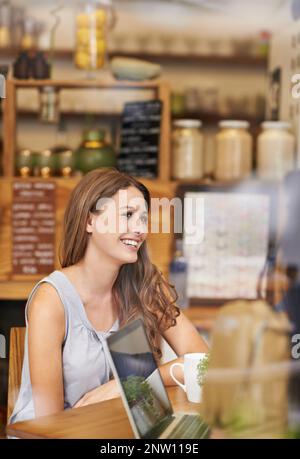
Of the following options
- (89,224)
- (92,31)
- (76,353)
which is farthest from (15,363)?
(92,31)

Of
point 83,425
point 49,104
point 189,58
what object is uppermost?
point 189,58

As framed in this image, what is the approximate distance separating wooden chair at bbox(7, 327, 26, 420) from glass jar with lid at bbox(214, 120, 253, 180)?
2.66ft

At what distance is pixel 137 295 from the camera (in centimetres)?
141

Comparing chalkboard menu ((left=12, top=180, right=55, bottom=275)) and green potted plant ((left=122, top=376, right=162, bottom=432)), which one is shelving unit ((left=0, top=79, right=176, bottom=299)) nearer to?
chalkboard menu ((left=12, top=180, right=55, bottom=275))

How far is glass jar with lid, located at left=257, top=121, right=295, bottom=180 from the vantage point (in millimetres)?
2025

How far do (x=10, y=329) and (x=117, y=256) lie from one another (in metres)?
0.28

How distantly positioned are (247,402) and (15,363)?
0.45m

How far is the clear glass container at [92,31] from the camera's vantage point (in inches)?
85.5

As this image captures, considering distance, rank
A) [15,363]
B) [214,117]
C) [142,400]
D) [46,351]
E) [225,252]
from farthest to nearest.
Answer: [214,117] < [225,252] < [15,363] < [46,351] < [142,400]

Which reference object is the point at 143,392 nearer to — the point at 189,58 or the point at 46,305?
the point at 46,305

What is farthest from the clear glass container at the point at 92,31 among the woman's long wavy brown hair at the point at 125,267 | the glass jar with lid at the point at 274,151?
the woman's long wavy brown hair at the point at 125,267

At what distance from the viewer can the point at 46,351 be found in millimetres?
1301

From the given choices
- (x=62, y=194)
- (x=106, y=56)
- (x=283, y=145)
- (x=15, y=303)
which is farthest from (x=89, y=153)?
(x=15, y=303)

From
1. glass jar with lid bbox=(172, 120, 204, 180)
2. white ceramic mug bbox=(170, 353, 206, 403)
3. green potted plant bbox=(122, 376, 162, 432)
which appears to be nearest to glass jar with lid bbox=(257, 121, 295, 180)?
glass jar with lid bbox=(172, 120, 204, 180)
